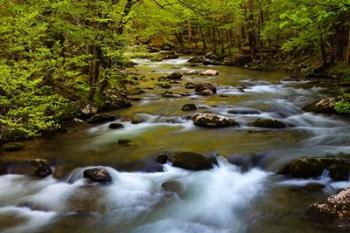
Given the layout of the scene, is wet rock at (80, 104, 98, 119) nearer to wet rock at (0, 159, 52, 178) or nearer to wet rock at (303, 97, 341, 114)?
wet rock at (0, 159, 52, 178)

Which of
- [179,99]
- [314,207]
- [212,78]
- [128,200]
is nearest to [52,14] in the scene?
[179,99]

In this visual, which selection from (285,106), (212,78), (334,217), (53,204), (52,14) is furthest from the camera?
(212,78)

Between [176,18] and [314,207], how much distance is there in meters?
22.8

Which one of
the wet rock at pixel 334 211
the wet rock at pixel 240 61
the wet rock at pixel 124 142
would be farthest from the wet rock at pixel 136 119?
the wet rock at pixel 240 61

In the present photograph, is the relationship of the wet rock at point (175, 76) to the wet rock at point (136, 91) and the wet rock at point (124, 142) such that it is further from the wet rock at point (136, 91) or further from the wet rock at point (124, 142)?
the wet rock at point (124, 142)

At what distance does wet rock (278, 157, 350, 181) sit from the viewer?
7.62 meters

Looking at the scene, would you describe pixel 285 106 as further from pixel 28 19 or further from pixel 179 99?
pixel 28 19

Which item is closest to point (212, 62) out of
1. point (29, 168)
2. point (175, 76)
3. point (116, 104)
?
point (175, 76)

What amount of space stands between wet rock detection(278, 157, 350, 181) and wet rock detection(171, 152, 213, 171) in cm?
165

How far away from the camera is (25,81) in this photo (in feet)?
31.4

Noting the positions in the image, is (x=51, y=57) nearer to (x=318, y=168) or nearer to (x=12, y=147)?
(x=12, y=147)

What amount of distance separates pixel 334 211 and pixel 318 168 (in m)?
1.76

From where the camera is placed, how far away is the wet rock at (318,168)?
7.62m

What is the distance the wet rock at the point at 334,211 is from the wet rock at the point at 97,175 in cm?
373
